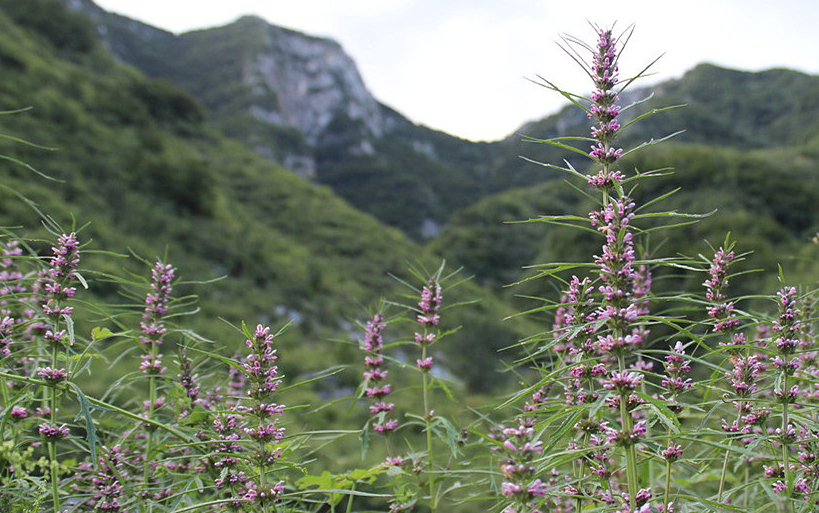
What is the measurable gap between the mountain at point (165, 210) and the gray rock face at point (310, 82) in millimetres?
42507

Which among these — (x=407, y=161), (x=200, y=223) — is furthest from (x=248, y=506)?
(x=407, y=161)

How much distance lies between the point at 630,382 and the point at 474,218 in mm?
60040

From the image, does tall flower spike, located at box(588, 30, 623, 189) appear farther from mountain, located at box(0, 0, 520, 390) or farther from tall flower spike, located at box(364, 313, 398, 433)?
mountain, located at box(0, 0, 520, 390)

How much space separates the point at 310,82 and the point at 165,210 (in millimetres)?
81749

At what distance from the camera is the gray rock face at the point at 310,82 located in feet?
272

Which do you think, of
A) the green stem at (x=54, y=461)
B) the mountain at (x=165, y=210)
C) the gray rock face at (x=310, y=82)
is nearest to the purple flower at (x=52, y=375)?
the green stem at (x=54, y=461)

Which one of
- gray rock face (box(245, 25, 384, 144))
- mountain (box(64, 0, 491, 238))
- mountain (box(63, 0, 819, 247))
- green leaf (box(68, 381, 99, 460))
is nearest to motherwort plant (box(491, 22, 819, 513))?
green leaf (box(68, 381, 99, 460))

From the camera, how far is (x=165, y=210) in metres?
23.4

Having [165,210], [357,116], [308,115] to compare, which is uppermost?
[357,116]

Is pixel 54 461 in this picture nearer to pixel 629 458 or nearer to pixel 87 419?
pixel 87 419

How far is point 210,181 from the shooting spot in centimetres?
2628

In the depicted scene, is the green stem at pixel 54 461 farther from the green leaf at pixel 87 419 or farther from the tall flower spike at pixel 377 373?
the tall flower spike at pixel 377 373

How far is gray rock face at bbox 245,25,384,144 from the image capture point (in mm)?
82812

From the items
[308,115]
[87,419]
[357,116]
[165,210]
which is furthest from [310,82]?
[87,419]
